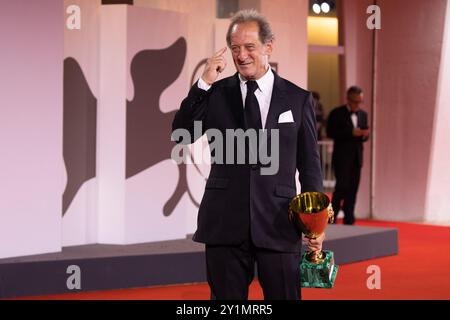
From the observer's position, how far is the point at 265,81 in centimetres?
346

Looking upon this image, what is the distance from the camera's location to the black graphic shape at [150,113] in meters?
7.38

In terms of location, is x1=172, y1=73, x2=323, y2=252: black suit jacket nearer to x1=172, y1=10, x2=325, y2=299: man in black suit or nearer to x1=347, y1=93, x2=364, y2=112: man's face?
x1=172, y1=10, x2=325, y2=299: man in black suit

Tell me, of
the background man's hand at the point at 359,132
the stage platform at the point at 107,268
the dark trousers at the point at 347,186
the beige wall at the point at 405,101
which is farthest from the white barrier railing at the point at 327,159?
the stage platform at the point at 107,268

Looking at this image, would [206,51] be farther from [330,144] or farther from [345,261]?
[330,144]

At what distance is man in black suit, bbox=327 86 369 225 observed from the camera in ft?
33.3

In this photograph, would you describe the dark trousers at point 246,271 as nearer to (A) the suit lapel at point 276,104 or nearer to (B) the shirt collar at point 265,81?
(A) the suit lapel at point 276,104

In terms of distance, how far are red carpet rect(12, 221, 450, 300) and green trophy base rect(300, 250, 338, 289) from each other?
9.77 feet

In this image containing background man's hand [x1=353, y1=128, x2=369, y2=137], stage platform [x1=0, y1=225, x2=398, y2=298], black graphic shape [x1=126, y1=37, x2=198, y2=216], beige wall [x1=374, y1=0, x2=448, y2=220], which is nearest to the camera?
stage platform [x1=0, y1=225, x2=398, y2=298]

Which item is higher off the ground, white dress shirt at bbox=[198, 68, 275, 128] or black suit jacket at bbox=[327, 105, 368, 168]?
white dress shirt at bbox=[198, 68, 275, 128]

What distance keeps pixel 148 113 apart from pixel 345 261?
2.16m

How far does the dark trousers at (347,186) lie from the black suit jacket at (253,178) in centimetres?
683

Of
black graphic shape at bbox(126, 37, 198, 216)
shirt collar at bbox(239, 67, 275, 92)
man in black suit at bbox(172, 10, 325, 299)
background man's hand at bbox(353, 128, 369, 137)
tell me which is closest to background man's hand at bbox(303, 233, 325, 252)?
man in black suit at bbox(172, 10, 325, 299)
